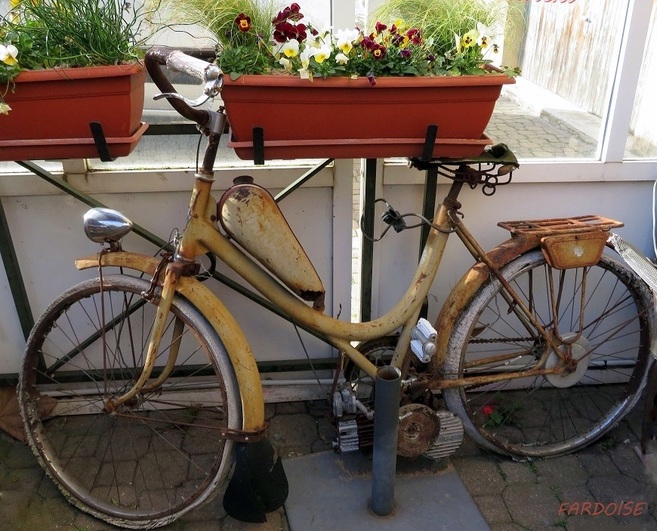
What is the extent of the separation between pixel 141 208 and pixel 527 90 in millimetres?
1825

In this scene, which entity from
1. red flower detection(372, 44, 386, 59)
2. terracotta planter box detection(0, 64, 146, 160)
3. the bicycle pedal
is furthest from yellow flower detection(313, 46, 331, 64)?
the bicycle pedal

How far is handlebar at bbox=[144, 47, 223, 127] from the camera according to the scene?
1.97m

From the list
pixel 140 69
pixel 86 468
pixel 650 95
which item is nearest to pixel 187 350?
pixel 86 468

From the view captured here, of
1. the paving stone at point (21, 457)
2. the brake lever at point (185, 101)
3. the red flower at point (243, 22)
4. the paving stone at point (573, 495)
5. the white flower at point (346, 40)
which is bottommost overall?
the paving stone at point (21, 457)

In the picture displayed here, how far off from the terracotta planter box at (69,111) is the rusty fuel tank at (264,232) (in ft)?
1.37

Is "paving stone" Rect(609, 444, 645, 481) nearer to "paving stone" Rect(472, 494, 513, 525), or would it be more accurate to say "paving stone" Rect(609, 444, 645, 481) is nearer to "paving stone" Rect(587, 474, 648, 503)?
A: "paving stone" Rect(587, 474, 648, 503)

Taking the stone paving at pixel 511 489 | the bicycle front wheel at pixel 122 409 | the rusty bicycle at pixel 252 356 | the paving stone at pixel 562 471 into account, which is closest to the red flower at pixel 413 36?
the rusty bicycle at pixel 252 356

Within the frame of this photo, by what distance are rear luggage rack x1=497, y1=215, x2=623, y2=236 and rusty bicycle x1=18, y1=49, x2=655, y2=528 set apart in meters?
0.01

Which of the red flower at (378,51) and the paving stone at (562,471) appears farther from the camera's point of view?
the paving stone at (562,471)

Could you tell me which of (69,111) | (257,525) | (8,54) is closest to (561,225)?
(257,525)

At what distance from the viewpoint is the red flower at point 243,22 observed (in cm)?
211

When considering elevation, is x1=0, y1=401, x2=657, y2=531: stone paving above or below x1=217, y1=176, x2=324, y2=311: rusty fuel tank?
below

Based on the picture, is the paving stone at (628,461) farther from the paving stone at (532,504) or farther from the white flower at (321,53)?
the white flower at (321,53)

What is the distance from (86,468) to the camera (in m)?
2.87
